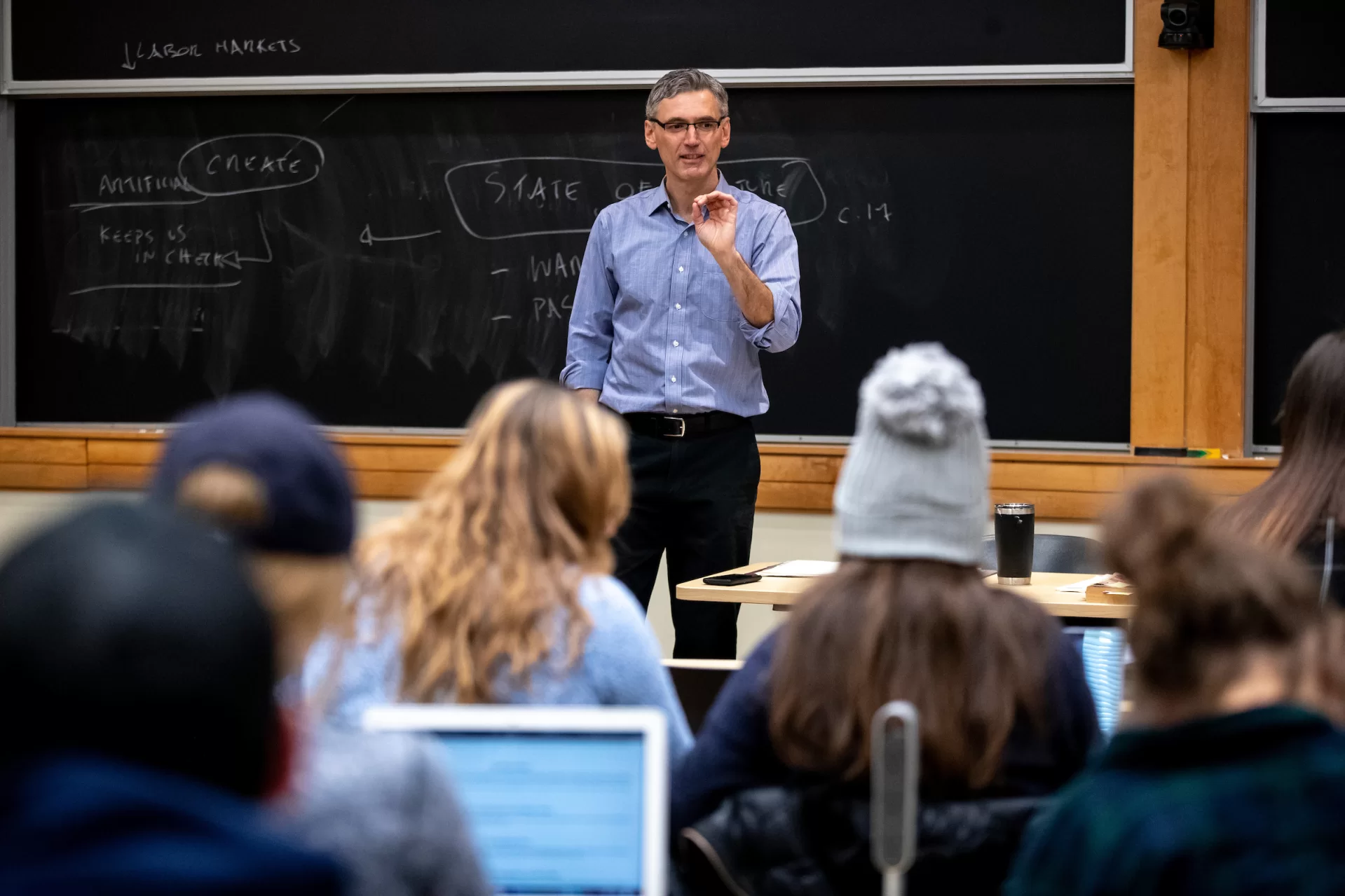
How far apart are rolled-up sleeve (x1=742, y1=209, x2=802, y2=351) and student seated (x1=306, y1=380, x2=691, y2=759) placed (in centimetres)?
189

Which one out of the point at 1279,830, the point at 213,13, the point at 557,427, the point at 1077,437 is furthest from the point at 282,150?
the point at 1279,830

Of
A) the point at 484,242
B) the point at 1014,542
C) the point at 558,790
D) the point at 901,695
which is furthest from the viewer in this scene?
the point at 484,242

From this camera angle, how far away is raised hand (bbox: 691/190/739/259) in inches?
138

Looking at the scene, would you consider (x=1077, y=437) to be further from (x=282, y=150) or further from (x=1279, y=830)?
(x=1279, y=830)

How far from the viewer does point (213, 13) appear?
4.61m

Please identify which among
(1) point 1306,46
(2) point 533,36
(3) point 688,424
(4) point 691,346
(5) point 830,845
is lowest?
(5) point 830,845

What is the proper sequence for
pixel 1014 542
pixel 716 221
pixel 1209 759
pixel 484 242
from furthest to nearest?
pixel 484 242, pixel 716 221, pixel 1014 542, pixel 1209 759

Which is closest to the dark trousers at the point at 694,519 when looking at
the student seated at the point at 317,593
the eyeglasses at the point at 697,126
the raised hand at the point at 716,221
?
the raised hand at the point at 716,221

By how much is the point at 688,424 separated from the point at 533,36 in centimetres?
149

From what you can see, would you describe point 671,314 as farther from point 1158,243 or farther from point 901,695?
point 901,695

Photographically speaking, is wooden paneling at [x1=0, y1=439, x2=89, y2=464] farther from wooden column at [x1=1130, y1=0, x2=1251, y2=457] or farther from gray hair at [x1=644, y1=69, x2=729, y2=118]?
wooden column at [x1=1130, y1=0, x2=1251, y2=457]

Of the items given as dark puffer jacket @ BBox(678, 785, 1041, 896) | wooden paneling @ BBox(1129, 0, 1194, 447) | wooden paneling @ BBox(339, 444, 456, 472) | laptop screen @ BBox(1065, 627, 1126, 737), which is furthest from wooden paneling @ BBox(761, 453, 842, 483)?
dark puffer jacket @ BBox(678, 785, 1041, 896)

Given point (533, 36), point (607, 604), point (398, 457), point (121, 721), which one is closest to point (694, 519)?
point (398, 457)

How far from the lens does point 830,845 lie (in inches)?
58.2
